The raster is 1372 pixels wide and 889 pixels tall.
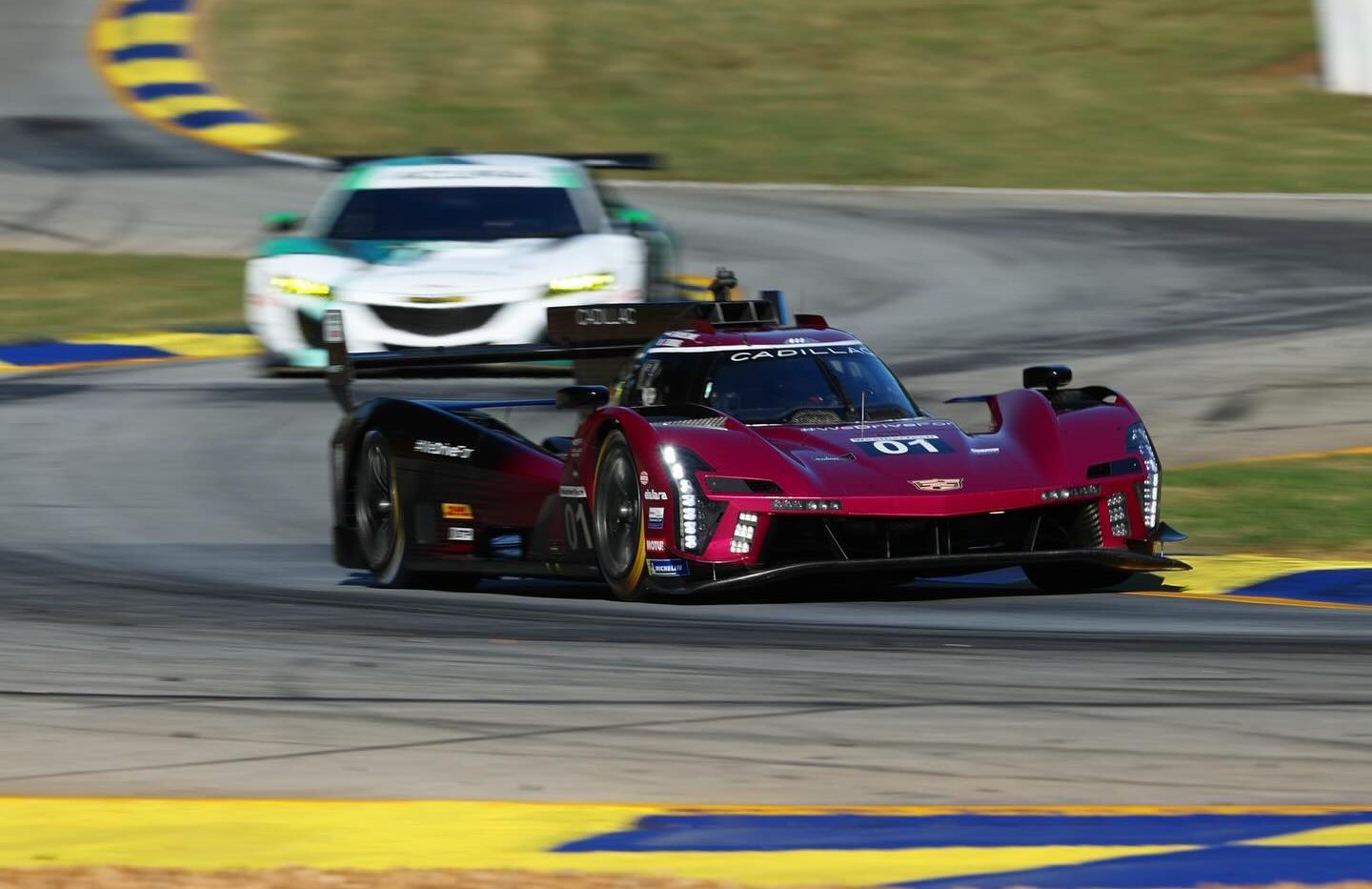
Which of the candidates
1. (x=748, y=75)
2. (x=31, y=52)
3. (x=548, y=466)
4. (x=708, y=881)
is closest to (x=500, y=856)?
(x=708, y=881)

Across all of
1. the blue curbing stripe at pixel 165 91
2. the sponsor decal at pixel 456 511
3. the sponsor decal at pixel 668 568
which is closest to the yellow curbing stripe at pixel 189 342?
the sponsor decal at pixel 456 511

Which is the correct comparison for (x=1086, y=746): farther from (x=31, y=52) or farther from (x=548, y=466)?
(x=31, y=52)

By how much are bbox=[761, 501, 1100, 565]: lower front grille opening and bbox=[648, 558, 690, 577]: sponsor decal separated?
0.30 m

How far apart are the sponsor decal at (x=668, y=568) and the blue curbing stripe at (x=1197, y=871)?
4.06 meters

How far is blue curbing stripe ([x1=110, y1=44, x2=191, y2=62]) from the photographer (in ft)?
109

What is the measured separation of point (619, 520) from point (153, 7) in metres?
28.5

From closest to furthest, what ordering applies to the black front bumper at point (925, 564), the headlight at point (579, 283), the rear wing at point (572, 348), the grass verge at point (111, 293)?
the black front bumper at point (925, 564)
the rear wing at point (572, 348)
the headlight at point (579, 283)
the grass verge at point (111, 293)

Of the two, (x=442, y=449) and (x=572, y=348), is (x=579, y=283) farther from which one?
(x=442, y=449)

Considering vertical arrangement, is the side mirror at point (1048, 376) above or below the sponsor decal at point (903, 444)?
above

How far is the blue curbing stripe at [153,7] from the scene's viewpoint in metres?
36.0

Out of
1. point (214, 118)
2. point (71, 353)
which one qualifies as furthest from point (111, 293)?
point (214, 118)

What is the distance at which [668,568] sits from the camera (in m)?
9.26

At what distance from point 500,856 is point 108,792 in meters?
1.28

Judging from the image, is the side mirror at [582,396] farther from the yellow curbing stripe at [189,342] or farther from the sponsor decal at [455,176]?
the yellow curbing stripe at [189,342]
